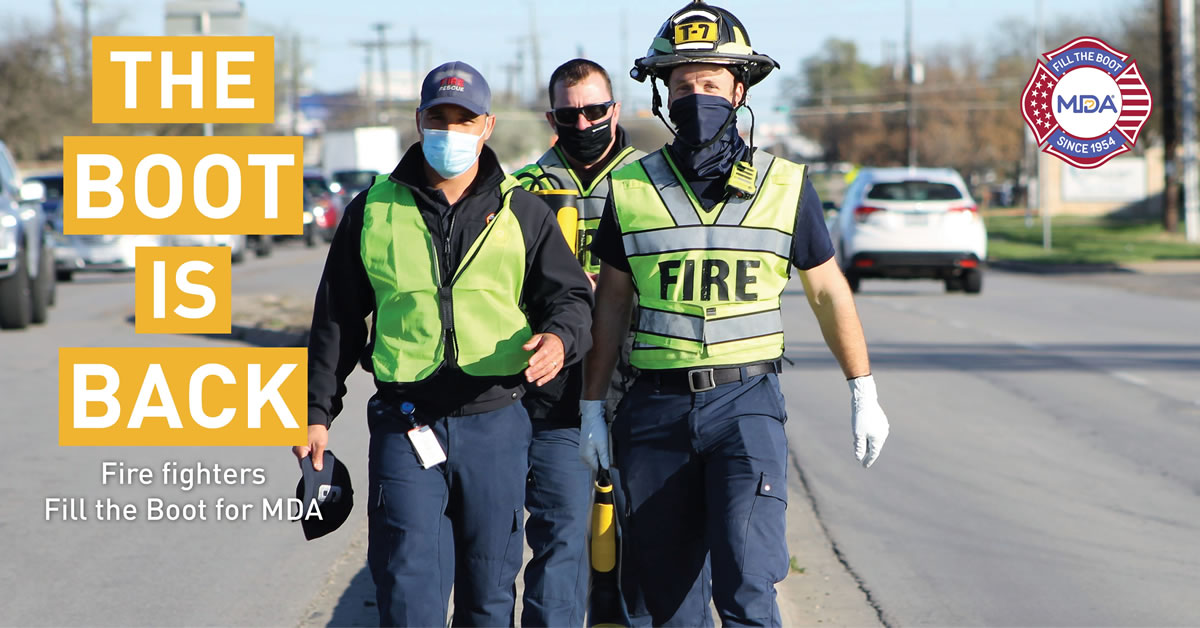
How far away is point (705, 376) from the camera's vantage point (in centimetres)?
473

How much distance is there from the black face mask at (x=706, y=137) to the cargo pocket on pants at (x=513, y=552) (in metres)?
1.17

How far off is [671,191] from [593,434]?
0.82 metres

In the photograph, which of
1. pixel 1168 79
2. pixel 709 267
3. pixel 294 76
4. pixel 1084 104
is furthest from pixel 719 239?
pixel 294 76

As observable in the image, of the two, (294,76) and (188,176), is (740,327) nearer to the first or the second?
(188,176)

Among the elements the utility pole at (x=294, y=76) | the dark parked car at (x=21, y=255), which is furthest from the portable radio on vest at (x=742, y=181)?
the utility pole at (x=294, y=76)

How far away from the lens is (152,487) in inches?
363

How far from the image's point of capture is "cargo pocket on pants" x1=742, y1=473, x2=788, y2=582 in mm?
4582

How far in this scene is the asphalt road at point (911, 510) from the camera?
658 centimetres

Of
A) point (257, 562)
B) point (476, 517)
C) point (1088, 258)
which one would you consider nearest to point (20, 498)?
point (257, 562)

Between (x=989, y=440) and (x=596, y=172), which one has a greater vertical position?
(x=596, y=172)

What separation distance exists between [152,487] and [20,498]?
75 cm

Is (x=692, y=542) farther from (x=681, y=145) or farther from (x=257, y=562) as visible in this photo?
(x=257, y=562)

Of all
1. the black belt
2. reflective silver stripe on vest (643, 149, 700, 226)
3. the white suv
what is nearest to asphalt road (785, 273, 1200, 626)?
the black belt

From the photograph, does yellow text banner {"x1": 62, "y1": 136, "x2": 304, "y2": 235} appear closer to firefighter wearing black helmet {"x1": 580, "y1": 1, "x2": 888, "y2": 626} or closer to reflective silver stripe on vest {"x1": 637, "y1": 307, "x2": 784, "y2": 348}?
firefighter wearing black helmet {"x1": 580, "y1": 1, "x2": 888, "y2": 626}
